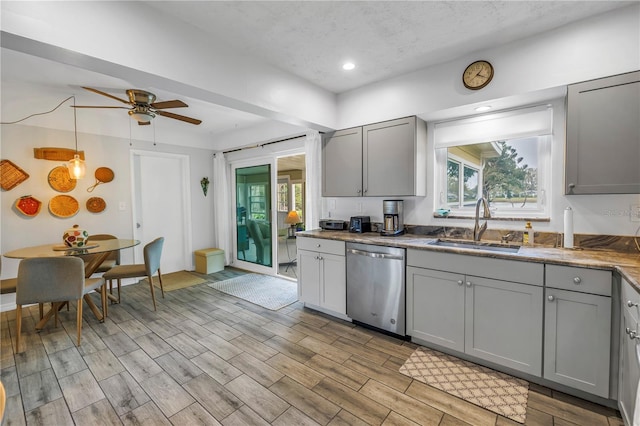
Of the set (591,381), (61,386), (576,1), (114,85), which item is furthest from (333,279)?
(114,85)

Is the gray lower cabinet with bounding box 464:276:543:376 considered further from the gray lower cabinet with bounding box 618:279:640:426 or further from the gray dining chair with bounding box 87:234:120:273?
the gray dining chair with bounding box 87:234:120:273

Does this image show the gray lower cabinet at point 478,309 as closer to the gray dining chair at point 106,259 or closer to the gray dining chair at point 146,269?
the gray dining chair at point 146,269

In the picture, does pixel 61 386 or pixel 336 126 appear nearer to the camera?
pixel 61 386

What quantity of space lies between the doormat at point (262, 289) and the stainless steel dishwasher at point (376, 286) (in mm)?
1101

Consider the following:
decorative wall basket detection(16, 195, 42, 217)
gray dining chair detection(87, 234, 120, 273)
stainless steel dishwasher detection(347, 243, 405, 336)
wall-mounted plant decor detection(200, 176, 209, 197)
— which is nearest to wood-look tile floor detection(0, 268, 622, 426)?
stainless steel dishwasher detection(347, 243, 405, 336)

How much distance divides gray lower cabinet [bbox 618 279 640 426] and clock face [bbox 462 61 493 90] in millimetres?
1788

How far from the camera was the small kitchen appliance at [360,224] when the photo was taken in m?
3.37

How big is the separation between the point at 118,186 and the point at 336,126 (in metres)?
3.53

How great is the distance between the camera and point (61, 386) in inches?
81.7

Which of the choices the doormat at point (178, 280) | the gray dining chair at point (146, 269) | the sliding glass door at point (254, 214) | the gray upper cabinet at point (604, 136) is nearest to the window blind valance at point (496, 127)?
the gray upper cabinet at point (604, 136)

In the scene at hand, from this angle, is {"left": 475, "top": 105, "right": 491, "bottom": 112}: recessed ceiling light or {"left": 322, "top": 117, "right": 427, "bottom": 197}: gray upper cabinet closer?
{"left": 475, "top": 105, "right": 491, "bottom": 112}: recessed ceiling light

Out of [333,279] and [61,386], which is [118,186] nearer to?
[61,386]

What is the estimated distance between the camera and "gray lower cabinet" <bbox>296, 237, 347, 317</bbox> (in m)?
3.07

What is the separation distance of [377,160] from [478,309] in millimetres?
1747
